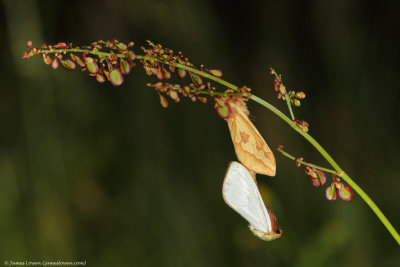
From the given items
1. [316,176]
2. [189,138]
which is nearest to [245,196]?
[316,176]

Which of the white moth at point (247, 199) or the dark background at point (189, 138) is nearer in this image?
the white moth at point (247, 199)

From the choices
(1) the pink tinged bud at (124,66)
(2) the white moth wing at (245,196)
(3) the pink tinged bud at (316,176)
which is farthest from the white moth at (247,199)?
(1) the pink tinged bud at (124,66)

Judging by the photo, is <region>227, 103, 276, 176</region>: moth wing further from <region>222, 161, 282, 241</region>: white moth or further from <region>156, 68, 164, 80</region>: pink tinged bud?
<region>156, 68, 164, 80</region>: pink tinged bud

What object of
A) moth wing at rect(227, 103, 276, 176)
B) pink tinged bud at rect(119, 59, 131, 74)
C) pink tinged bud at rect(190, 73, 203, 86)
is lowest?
moth wing at rect(227, 103, 276, 176)

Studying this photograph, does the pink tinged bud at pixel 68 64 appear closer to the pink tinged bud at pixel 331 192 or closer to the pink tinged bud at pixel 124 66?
the pink tinged bud at pixel 124 66

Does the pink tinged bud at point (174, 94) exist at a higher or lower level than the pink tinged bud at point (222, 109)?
higher

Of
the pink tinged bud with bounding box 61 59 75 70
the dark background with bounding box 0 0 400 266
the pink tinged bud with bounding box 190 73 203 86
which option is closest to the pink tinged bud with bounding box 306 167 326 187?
the pink tinged bud with bounding box 190 73 203 86
